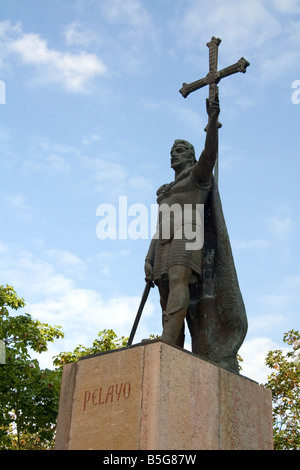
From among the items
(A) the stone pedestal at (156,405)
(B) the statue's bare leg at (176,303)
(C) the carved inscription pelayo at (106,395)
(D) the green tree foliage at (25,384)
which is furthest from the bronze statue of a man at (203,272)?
(D) the green tree foliage at (25,384)

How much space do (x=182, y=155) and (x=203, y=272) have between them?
1508mm

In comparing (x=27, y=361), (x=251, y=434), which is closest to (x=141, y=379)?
(x=251, y=434)

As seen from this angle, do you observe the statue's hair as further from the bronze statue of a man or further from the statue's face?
the bronze statue of a man

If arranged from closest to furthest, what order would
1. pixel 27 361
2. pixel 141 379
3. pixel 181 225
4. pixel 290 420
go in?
pixel 141 379 → pixel 181 225 → pixel 27 361 → pixel 290 420

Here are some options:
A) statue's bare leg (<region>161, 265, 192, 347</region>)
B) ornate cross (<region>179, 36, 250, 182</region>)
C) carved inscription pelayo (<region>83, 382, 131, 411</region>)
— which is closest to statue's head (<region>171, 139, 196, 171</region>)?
ornate cross (<region>179, 36, 250, 182</region>)

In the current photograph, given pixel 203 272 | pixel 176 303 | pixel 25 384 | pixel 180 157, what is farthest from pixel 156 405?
pixel 25 384

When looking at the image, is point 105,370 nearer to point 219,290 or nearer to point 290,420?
point 219,290

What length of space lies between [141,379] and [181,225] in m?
2.04

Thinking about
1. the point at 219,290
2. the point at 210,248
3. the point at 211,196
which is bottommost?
the point at 219,290

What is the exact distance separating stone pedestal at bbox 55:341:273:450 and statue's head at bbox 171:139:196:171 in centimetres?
262

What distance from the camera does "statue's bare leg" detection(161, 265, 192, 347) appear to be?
6.39m

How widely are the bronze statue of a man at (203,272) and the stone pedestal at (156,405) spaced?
640 mm

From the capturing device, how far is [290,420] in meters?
17.4

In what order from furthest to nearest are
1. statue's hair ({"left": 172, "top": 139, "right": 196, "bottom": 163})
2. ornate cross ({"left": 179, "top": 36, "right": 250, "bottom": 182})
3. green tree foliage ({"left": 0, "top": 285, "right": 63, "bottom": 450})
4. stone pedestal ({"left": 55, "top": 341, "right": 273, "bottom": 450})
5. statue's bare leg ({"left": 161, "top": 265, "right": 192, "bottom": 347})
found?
green tree foliage ({"left": 0, "top": 285, "right": 63, "bottom": 450}), statue's hair ({"left": 172, "top": 139, "right": 196, "bottom": 163}), ornate cross ({"left": 179, "top": 36, "right": 250, "bottom": 182}), statue's bare leg ({"left": 161, "top": 265, "right": 192, "bottom": 347}), stone pedestal ({"left": 55, "top": 341, "right": 273, "bottom": 450})
